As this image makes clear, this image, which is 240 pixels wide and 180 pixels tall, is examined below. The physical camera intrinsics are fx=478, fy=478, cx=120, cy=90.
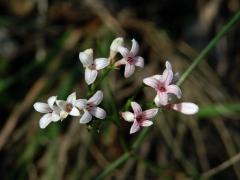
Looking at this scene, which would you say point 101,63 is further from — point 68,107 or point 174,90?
point 174,90

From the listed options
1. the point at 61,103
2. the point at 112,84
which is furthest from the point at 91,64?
the point at 112,84

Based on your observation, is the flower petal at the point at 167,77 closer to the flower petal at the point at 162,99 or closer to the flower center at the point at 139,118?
the flower petal at the point at 162,99

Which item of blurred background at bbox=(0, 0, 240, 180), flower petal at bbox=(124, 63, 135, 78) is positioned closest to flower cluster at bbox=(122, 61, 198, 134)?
flower petal at bbox=(124, 63, 135, 78)

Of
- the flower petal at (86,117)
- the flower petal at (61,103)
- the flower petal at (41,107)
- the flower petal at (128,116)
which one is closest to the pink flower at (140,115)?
the flower petal at (128,116)

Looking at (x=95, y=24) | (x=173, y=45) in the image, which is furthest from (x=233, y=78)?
(x=95, y=24)

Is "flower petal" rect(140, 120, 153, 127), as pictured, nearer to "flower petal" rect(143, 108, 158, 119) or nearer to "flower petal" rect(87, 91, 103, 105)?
"flower petal" rect(143, 108, 158, 119)

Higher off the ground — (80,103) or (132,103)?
(80,103)
